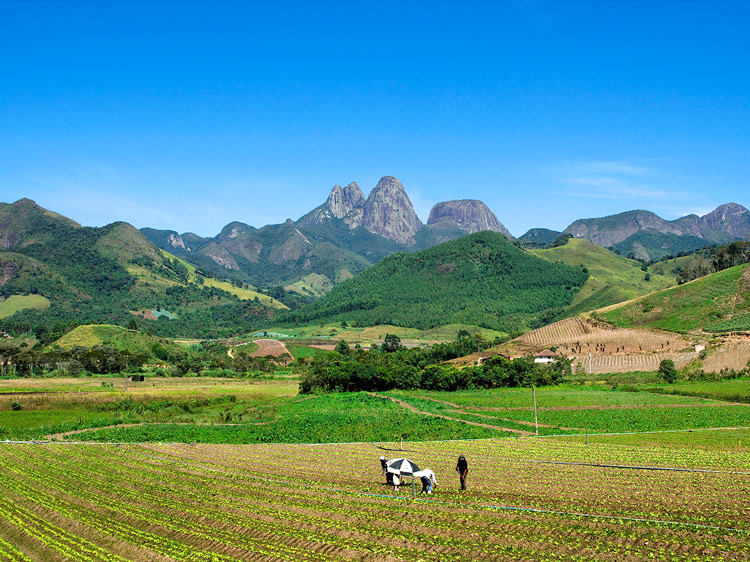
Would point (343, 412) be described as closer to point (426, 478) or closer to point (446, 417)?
point (446, 417)

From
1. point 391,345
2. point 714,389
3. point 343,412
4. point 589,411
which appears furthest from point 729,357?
point 391,345

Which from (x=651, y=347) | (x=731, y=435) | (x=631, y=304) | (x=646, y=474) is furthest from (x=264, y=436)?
(x=631, y=304)

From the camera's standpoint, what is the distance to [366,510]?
74.4ft

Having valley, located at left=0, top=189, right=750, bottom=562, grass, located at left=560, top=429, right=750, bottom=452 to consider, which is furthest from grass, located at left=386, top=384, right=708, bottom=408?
grass, located at left=560, top=429, right=750, bottom=452

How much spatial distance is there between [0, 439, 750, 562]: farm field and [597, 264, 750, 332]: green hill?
91.8 metres

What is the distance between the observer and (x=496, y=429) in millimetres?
50531

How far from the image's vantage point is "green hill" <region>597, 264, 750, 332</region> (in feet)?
384

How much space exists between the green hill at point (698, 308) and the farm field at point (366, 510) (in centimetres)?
9179

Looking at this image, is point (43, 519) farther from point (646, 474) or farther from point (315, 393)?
point (315, 393)

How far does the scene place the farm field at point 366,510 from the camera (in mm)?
18391

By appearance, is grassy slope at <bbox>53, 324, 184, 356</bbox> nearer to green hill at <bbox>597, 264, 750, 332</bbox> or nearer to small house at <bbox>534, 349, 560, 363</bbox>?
small house at <bbox>534, 349, 560, 363</bbox>

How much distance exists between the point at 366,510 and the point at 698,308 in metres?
121

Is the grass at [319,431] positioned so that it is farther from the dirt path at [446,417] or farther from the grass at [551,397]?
the grass at [551,397]

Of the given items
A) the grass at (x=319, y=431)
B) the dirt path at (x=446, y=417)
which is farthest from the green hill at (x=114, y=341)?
the grass at (x=319, y=431)
